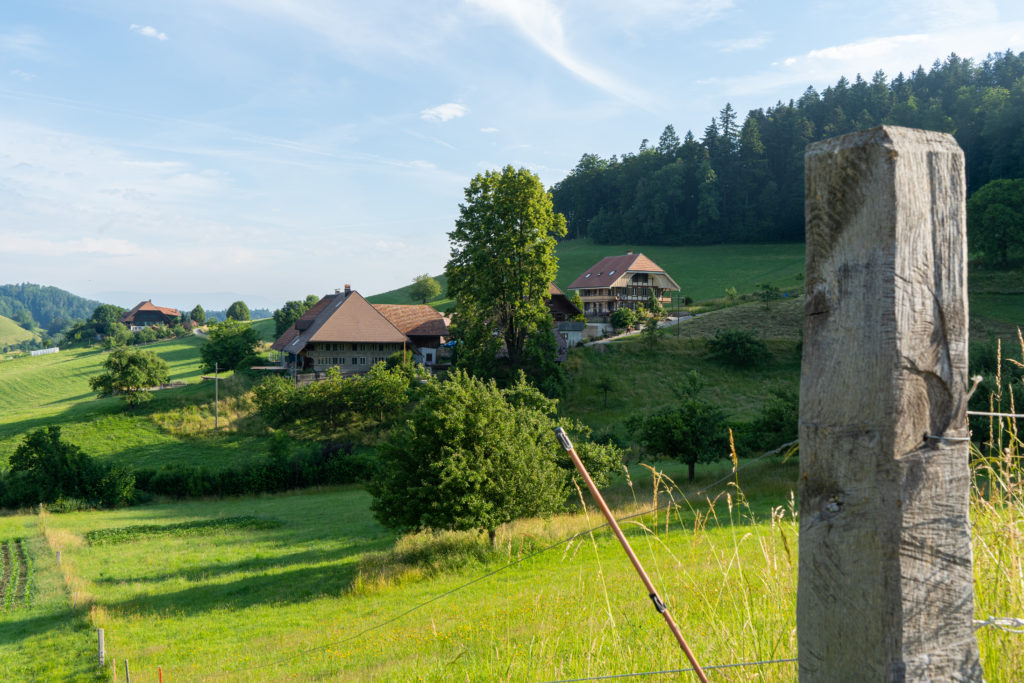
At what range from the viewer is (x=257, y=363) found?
5453 centimetres

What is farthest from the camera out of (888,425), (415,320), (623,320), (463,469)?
(623,320)

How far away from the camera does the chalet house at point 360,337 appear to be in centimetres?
4684

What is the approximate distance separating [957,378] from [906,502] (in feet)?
1.12

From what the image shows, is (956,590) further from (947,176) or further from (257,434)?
(257,434)

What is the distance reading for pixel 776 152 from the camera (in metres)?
92.8

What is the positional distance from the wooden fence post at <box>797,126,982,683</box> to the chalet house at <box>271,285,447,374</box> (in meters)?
46.0

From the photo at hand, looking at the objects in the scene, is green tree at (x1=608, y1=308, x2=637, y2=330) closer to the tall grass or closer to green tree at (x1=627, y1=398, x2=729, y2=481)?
green tree at (x1=627, y1=398, x2=729, y2=481)

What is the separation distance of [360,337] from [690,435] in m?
29.0

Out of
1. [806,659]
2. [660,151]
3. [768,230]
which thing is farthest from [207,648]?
[660,151]

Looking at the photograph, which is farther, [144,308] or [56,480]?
[144,308]

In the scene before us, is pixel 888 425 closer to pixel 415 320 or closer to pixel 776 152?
pixel 415 320

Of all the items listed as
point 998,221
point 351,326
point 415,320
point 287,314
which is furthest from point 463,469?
point 287,314

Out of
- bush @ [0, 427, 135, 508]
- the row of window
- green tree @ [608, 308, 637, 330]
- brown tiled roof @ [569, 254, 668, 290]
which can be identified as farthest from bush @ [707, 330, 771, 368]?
bush @ [0, 427, 135, 508]

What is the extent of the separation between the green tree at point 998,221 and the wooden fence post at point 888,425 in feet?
220
